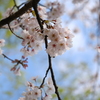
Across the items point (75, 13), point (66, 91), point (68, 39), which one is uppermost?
point (75, 13)

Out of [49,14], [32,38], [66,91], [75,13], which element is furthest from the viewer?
[75,13]

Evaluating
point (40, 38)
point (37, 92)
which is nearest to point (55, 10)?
point (40, 38)

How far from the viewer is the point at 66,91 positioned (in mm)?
3926

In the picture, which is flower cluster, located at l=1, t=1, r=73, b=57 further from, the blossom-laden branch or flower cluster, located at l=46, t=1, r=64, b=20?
flower cluster, located at l=46, t=1, r=64, b=20

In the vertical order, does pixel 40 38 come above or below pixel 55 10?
below

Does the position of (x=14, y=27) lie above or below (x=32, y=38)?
above

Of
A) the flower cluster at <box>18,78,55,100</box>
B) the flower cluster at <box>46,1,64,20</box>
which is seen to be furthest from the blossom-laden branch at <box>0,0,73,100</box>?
the flower cluster at <box>46,1,64,20</box>

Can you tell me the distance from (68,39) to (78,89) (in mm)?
3200

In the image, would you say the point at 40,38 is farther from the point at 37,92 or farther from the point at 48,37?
the point at 37,92

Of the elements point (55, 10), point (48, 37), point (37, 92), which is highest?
point (55, 10)

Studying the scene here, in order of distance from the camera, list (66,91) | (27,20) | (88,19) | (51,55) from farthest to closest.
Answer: (88,19) < (66,91) < (27,20) < (51,55)

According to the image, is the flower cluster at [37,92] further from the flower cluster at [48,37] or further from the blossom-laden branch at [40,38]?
the flower cluster at [48,37]

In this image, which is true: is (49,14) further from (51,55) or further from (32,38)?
(51,55)

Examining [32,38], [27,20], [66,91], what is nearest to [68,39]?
[32,38]
